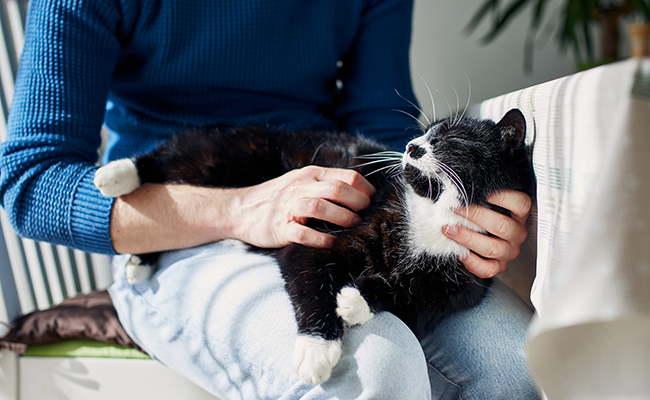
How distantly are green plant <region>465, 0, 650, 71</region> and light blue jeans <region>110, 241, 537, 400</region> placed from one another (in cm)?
109

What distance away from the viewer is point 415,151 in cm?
73

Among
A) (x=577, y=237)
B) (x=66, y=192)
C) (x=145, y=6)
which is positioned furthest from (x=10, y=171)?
(x=577, y=237)

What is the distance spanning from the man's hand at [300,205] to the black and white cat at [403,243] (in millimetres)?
25

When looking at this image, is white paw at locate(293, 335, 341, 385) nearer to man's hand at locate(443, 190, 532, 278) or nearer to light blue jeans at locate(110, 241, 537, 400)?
light blue jeans at locate(110, 241, 537, 400)

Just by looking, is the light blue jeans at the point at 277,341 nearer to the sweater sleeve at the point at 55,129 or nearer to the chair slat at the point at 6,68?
the sweater sleeve at the point at 55,129

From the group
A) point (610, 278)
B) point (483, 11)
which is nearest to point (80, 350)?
point (610, 278)

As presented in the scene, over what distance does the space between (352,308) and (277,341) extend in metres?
0.13

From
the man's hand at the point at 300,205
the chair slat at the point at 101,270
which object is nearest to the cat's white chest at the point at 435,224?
the man's hand at the point at 300,205

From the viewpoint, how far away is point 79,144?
0.85m

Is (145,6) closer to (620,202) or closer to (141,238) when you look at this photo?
(141,238)

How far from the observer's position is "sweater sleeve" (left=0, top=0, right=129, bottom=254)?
80cm

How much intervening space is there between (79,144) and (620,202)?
36.3 inches

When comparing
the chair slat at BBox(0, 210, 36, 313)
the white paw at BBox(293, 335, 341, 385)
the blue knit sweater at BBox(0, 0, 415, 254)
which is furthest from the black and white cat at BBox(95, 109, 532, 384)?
the chair slat at BBox(0, 210, 36, 313)

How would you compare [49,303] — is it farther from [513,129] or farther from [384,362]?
[513,129]
